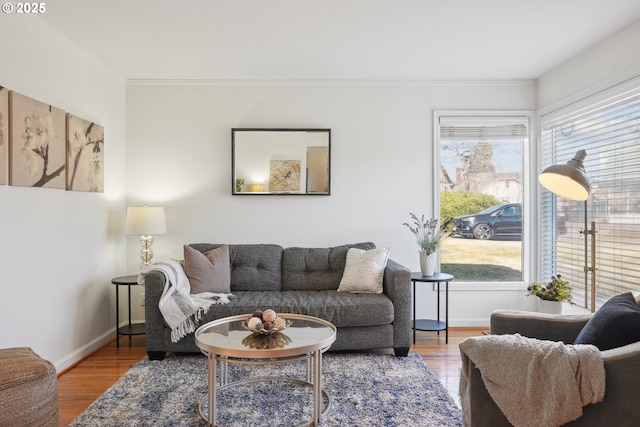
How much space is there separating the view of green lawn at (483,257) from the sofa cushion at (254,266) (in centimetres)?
181

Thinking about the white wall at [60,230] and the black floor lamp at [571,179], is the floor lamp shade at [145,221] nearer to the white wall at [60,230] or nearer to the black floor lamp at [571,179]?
the white wall at [60,230]

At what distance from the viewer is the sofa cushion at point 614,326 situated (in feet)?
6.02

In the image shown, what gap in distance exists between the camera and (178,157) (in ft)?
14.8

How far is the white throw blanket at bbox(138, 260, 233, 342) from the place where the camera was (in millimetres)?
3355

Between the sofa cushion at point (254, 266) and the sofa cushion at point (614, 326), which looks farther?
the sofa cushion at point (254, 266)

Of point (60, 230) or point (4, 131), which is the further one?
point (60, 230)

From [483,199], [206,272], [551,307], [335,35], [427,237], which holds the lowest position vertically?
[551,307]

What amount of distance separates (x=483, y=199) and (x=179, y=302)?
10.6 feet

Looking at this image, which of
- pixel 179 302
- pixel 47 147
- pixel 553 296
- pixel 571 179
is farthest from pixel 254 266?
pixel 571 179

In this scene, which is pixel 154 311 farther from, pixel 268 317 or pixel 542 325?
pixel 542 325

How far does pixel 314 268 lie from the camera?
4168 millimetres

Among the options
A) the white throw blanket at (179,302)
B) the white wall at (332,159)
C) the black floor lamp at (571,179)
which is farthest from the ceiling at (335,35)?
the white throw blanket at (179,302)

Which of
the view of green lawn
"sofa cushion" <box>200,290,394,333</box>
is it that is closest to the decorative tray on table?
"sofa cushion" <box>200,290,394,333</box>

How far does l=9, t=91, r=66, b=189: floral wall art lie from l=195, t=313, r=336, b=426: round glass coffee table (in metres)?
1.62
